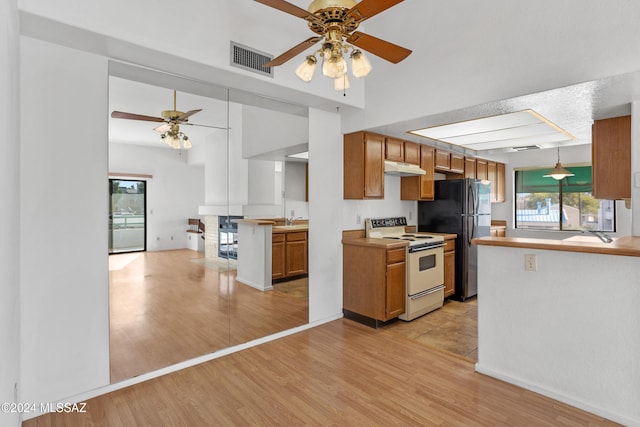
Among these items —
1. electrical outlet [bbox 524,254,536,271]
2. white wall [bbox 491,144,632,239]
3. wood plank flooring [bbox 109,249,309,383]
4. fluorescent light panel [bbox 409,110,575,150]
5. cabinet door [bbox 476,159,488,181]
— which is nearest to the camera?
electrical outlet [bbox 524,254,536,271]

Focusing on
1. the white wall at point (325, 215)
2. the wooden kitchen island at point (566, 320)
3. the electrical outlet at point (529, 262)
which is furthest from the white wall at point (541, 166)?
the white wall at point (325, 215)

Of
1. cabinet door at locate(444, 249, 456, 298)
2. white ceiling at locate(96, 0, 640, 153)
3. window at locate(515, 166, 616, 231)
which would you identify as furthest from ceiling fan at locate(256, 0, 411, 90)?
window at locate(515, 166, 616, 231)

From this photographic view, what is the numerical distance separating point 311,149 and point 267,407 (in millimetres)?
2582

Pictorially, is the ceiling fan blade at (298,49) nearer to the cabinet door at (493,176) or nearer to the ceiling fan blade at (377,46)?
the ceiling fan blade at (377,46)

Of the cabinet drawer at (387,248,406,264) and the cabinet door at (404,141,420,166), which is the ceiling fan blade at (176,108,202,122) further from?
the cabinet door at (404,141,420,166)

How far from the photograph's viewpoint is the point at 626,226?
511cm

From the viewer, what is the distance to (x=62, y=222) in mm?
2240

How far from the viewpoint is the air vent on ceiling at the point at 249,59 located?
2693mm

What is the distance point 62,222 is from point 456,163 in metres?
5.14

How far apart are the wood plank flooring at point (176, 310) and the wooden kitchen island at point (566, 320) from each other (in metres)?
2.03

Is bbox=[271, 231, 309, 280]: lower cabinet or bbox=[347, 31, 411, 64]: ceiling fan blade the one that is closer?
bbox=[347, 31, 411, 64]: ceiling fan blade

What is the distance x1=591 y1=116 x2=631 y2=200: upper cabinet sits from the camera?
2893 mm

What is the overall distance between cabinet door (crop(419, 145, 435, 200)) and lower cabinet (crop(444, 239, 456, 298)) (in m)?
0.74

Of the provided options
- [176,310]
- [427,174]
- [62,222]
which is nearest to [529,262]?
[427,174]
